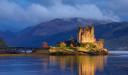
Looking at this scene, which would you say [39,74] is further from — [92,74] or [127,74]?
[127,74]

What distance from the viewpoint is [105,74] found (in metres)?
114

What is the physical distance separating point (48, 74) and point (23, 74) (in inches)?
235

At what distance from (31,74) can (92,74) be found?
14219 millimetres

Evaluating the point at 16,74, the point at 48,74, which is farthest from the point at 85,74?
the point at 16,74

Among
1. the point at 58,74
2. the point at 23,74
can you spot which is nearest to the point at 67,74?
the point at 58,74

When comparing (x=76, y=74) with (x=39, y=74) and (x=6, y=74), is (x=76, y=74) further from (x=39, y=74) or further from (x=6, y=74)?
(x=6, y=74)

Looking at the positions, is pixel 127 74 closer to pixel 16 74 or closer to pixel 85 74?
pixel 85 74

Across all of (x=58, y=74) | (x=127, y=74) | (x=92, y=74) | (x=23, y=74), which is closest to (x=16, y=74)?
(x=23, y=74)

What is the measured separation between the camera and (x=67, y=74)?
373 feet

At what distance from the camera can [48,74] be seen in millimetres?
113875

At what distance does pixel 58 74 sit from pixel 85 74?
6.27 metres

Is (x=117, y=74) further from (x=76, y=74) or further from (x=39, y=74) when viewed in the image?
(x=39, y=74)

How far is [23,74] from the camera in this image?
11506 cm

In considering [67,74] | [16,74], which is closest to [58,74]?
[67,74]
